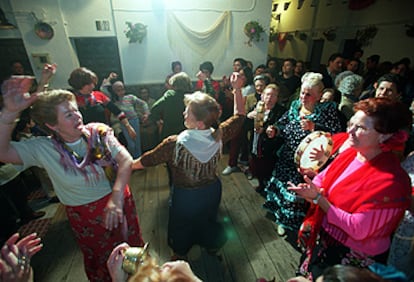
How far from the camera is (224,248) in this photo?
8.09 ft

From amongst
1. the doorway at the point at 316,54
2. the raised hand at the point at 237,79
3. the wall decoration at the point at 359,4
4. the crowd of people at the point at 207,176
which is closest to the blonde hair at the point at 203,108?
the crowd of people at the point at 207,176

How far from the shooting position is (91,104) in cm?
270

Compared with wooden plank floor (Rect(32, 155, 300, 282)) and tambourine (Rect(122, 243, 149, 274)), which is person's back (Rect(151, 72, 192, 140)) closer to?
wooden plank floor (Rect(32, 155, 300, 282))

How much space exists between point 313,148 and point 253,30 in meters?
5.72

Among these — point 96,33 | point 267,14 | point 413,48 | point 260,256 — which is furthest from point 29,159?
point 413,48

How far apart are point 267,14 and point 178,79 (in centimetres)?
525

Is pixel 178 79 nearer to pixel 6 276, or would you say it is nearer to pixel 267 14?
pixel 6 276

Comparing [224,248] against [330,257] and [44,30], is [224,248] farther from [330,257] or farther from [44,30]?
[44,30]

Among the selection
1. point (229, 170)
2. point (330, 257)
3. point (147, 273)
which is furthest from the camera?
point (229, 170)

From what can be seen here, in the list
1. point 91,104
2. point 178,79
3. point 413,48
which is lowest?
point 91,104

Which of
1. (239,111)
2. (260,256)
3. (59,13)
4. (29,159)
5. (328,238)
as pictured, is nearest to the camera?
(29,159)

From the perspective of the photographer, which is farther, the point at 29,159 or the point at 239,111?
the point at 239,111

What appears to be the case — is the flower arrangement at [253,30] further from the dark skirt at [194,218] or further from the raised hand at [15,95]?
the raised hand at [15,95]

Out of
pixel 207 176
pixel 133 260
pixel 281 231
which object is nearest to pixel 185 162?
pixel 207 176
